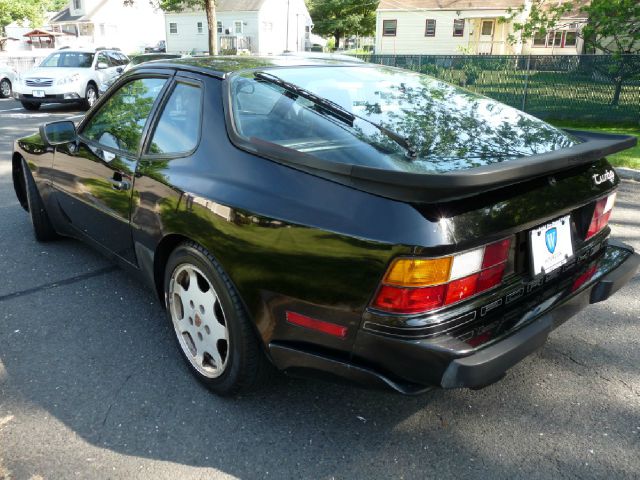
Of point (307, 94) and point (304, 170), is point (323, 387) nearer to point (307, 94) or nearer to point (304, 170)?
point (304, 170)

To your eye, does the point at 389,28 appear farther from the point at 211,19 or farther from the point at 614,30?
the point at 614,30

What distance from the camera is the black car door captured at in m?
3.07

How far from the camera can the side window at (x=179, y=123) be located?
2691mm

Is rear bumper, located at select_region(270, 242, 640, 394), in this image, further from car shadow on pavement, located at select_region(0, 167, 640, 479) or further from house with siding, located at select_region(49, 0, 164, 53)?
house with siding, located at select_region(49, 0, 164, 53)

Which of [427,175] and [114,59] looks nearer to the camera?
[427,175]

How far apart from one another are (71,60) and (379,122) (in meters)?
15.2

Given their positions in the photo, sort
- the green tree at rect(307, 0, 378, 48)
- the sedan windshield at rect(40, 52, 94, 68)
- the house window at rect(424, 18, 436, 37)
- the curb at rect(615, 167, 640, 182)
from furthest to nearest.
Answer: the green tree at rect(307, 0, 378, 48), the house window at rect(424, 18, 436, 37), the sedan windshield at rect(40, 52, 94, 68), the curb at rect(615, 167, 640, 182)

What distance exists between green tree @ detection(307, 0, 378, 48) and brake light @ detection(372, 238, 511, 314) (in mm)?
59999

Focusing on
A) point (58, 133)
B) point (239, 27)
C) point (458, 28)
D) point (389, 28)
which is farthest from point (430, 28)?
point (58, 133)

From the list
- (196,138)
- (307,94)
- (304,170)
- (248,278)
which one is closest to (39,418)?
(248,278)

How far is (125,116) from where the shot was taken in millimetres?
3326

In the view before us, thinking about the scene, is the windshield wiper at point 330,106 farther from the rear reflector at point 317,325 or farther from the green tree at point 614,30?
the green tree at point 614,30

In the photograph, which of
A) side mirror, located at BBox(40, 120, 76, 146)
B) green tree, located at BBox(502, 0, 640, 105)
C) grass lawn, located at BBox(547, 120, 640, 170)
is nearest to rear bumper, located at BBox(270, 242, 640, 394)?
side mirror, located at BBox(40, 120, 76, 146)

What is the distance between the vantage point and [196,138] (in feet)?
8.64
